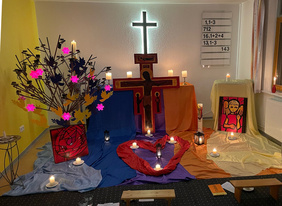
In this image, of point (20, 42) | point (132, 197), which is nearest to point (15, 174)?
point (132, 197)

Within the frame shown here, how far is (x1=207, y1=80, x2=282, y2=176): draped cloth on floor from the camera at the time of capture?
2609 millimetres

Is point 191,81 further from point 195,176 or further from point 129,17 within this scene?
point 195,176

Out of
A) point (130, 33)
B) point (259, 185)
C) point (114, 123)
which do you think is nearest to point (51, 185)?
point (114, 123)

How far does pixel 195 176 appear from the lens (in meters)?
2.44

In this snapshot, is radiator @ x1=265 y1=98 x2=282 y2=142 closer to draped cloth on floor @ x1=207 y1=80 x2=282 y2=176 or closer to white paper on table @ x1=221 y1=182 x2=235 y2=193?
draped cloth on floor @ x1=207 y1=80 x2=282 y2=176

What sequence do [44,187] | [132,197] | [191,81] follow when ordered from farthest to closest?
[191,81]
[44,187]
[132,197]

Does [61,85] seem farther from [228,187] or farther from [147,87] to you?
[228,187]

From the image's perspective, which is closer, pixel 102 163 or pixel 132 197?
pixel 132 197

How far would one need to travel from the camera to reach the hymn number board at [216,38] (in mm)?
4121

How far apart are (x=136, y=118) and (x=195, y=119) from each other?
0.97 meters

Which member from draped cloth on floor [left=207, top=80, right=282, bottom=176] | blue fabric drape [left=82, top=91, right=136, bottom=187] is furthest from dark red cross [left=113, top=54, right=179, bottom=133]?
draped cloth on floor [left=207, top=80, right=282, bottom=176]

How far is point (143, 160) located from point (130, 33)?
7.64ft

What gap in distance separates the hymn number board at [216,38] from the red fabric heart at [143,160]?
1.76 meters

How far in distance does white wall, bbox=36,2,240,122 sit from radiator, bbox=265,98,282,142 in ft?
4.36
